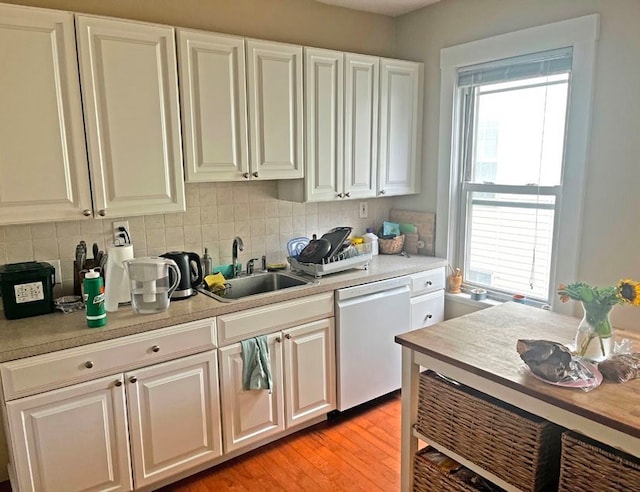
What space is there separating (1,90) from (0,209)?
0.49 meters

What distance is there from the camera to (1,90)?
1931 millimetres

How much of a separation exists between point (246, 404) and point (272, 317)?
472mm

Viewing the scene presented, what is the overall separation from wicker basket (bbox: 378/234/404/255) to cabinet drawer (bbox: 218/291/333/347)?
2.86 feet

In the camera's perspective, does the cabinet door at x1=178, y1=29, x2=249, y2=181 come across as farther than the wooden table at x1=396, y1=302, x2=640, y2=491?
Yes

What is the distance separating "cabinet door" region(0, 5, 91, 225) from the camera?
1.94 m

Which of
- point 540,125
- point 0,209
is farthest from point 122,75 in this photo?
point 540,125

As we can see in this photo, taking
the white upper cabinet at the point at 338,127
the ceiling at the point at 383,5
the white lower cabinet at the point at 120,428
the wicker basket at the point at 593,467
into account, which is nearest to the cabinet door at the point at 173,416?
the white lower cabinet at the point at 120,428

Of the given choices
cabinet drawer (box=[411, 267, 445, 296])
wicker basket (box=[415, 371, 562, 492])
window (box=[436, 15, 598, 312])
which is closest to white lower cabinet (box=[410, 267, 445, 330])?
cabinet drawer (box=[411, 267, 445, 296])

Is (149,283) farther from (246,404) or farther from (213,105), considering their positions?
(213,105)

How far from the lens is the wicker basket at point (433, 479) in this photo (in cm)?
181

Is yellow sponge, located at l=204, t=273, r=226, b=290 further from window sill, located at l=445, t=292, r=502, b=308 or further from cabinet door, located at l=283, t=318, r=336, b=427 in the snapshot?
window sill, located at l=445, t=292, r=502, b=308

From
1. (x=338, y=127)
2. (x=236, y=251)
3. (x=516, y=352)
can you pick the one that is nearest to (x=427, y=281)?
(x=338, y=127)

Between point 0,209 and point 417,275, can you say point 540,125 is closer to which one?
point 417,275

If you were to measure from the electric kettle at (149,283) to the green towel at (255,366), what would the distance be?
0.47m
